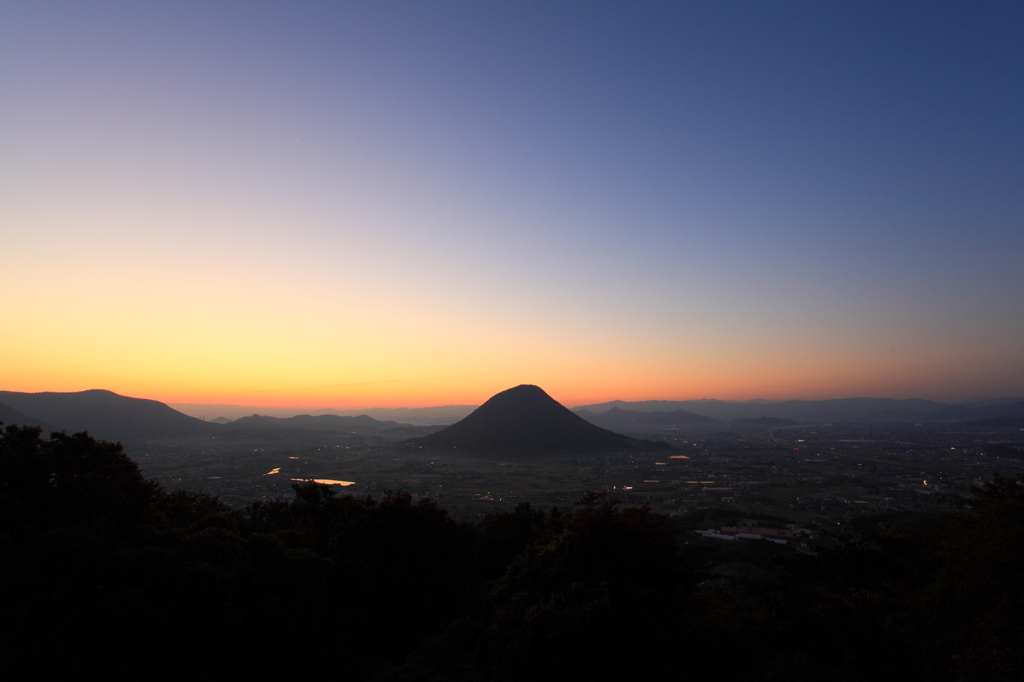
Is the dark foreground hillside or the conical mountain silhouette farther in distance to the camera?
the conical mountain silhouette

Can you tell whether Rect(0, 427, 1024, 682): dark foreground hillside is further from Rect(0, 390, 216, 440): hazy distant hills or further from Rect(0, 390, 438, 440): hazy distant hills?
Rect(0, 390, 216, 440): hazy distant hills

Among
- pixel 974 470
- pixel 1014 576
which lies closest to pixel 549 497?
pixel 1014 576

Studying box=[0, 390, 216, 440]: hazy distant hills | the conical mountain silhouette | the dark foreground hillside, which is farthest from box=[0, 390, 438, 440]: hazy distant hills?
the dark foreground hillside

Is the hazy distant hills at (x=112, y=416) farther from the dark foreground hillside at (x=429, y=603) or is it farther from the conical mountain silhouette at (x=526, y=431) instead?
the dark foreground hillside at (x=429, y=603)

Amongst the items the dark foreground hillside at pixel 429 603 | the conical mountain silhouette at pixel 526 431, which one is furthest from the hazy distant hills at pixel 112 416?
the dark foreground hillside at pixel 429 603

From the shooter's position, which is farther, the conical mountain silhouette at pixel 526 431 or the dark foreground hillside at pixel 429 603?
the conical mountain silhouette at pixel 526 431

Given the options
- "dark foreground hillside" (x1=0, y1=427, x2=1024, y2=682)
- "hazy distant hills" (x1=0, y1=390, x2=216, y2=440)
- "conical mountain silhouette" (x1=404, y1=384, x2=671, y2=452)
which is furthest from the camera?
"hazy distant hills" (x1=0, y1=390, x2=216, y2=440)
